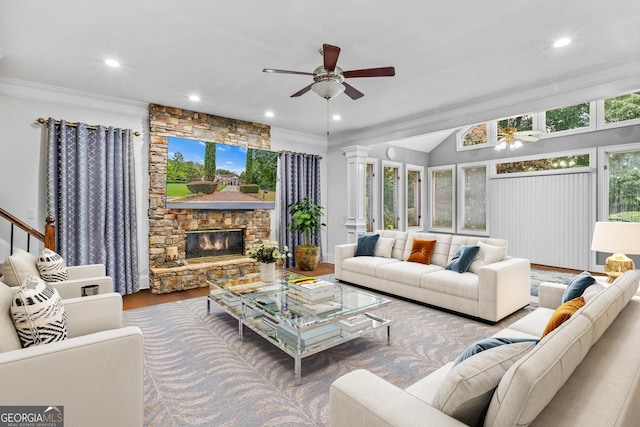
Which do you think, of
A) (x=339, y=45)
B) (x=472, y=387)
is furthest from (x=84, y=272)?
(x=472, y=387)

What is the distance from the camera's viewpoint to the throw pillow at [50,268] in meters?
2.57

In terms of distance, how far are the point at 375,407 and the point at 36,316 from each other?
5.16ft

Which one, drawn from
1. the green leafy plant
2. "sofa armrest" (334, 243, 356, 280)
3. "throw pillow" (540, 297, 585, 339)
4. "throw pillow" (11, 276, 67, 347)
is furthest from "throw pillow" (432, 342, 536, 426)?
the green leafy plant

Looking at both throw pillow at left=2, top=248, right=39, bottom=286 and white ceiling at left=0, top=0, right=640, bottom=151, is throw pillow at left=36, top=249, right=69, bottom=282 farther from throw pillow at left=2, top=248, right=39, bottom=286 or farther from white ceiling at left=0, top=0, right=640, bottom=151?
white ceiling at left=0, top=0, right=640, bottom=151

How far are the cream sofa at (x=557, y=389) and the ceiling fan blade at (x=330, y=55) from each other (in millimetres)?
2228

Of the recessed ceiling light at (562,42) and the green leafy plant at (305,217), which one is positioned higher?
the recessed ceiling light at (562,42)

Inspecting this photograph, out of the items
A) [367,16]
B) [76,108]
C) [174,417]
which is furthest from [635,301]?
[76,108]

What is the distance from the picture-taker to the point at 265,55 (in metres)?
3.03

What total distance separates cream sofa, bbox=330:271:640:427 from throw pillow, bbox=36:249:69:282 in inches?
104

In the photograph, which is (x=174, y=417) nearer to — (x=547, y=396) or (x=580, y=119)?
(x=547, y=396)

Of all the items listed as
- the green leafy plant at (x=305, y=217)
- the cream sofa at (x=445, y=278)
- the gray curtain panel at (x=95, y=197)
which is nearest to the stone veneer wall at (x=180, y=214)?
the gray curtain panel at (x=95, y=197)

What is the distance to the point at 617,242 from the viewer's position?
250 cm

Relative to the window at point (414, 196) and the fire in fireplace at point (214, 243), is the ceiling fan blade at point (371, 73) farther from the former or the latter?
the window at point (414, 196)

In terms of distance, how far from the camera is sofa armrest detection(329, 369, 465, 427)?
3.24 feet
